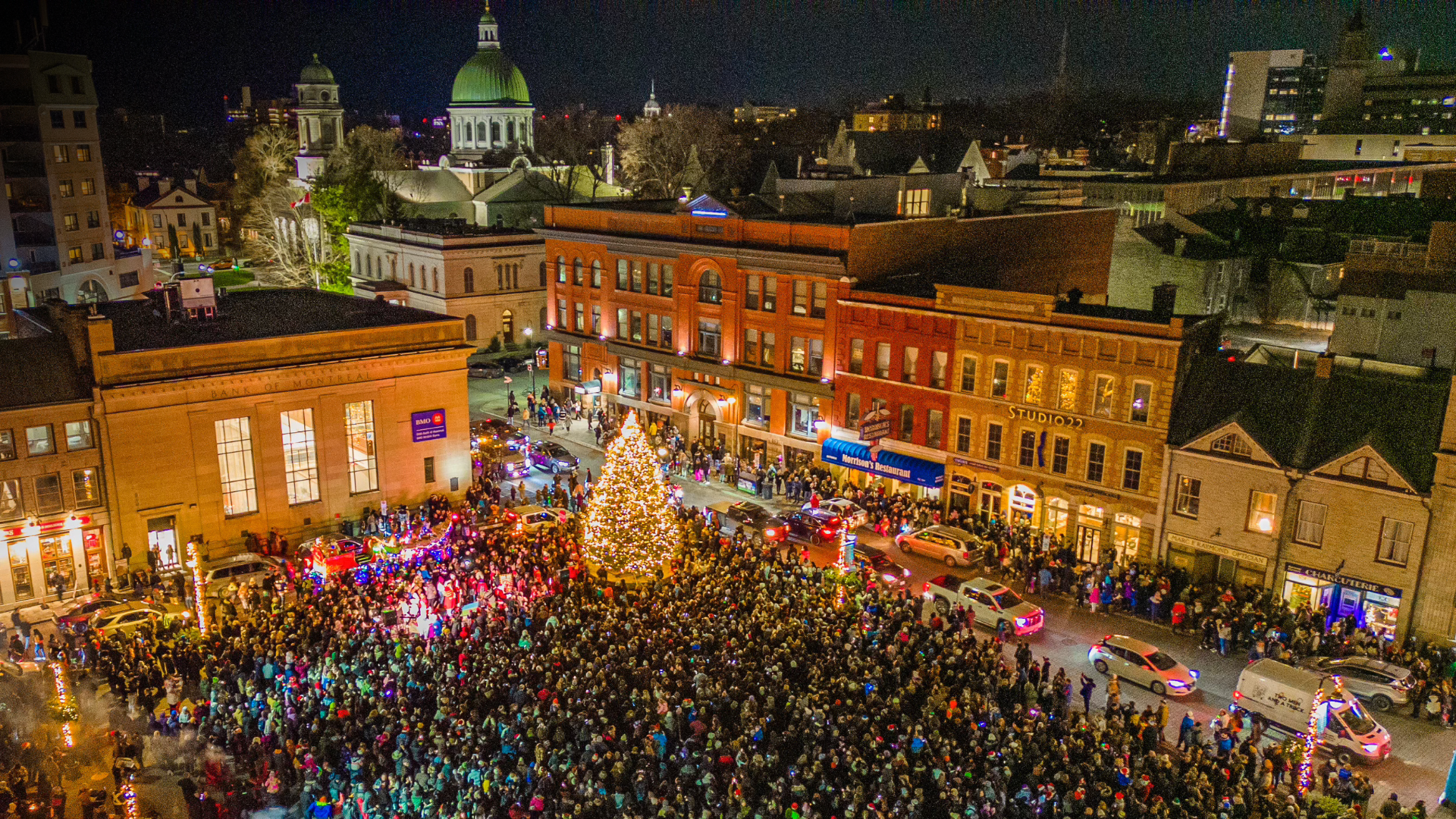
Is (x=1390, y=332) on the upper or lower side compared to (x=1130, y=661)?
upper

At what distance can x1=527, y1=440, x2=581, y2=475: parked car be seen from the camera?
45312mm

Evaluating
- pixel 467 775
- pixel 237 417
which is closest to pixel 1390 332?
pixel 467 775

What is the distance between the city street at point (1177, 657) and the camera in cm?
2300

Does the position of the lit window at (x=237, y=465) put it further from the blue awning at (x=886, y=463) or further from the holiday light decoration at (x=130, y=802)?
the blue awning at (x=886, y=463)

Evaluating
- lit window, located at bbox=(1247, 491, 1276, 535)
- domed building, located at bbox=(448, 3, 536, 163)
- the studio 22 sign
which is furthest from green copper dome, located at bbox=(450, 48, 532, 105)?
lit window, located at bbox=(1247, 491, 1276, 535)

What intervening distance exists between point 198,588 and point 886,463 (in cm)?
2406

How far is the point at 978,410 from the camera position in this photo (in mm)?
38156

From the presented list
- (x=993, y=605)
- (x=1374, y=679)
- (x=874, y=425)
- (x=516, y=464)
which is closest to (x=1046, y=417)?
(x=874, y=425)

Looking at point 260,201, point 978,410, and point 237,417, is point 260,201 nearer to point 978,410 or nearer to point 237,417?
point 237,417

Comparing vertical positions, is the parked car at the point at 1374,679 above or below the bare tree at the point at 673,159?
below

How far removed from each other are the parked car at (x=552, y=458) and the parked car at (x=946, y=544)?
51.4 ft

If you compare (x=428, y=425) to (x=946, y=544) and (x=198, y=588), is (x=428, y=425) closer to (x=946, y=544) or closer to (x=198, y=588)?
(x=198, y=588)

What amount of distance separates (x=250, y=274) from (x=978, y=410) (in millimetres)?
82688

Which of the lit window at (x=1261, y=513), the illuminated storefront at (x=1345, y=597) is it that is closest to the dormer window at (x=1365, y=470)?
the lit window at (x=1261, y=513)
